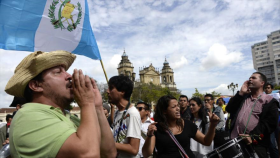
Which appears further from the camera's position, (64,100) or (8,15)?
(8,15)

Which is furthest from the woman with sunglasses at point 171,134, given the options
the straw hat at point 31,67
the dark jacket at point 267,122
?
the straw hat at point 31,67

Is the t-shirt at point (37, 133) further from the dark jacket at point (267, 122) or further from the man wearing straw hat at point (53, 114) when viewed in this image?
the dark jacket at point (267, 122)

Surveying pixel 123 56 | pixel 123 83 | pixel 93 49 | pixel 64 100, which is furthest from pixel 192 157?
pixel 123 56

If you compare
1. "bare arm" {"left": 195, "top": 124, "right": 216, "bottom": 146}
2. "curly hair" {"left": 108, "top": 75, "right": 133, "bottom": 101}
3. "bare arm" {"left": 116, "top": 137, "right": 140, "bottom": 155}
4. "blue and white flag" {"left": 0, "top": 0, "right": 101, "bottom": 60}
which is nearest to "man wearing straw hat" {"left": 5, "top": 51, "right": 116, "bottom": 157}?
"bare arm" {"left": 116, "top": 137, "right": 140, "bottom": 155}

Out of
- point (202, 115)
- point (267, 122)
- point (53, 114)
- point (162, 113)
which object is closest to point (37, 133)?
point (53, 114)

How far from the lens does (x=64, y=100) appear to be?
1.79 meters

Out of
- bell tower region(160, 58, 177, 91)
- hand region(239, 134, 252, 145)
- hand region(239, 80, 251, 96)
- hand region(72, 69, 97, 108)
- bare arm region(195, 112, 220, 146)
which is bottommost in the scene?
hand region(239, 134, 252, 145)

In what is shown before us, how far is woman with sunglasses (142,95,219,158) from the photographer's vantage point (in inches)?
132

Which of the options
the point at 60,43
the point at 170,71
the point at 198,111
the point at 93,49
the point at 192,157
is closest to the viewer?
the point at 192,157

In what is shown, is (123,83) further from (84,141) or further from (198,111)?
(198,111)

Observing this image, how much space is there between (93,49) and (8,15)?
A: 1661mm

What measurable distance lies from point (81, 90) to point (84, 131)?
0.97 ft

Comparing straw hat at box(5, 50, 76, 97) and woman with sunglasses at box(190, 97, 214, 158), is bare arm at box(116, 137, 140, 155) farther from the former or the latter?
woman with sunglasses at box(190, 97, 214, 158)

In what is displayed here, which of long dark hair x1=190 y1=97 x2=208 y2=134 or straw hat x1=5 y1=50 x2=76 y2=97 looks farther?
long dark hair x1=190 y1=97 x2=208 y2=134
